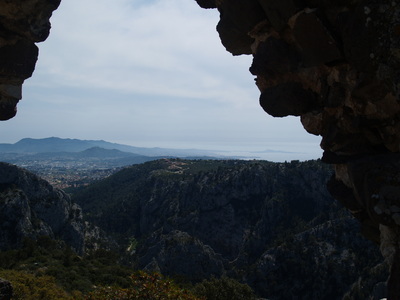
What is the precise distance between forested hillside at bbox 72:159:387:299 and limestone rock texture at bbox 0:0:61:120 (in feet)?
158

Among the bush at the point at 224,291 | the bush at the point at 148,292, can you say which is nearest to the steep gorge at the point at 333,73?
the bush at the point at 148,292

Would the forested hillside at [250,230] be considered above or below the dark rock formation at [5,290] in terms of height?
below

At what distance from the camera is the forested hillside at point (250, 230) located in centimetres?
6253

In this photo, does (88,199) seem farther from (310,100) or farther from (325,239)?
(310,100)

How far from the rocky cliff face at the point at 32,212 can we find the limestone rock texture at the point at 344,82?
223 feet

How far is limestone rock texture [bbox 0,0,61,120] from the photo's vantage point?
11750mm

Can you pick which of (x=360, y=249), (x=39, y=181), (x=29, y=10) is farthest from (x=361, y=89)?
(x=39, y=181)

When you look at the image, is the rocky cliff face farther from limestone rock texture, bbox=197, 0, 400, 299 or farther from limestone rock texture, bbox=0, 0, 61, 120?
limestone rock texture, bbox=197, 0, 400, 299

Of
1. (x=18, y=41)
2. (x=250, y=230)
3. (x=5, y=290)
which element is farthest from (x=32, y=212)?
(x=18, y=41)

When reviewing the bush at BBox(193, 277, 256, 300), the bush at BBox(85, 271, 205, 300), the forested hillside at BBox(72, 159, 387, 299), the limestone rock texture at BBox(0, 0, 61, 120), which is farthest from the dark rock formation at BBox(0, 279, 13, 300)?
the forested hillside at BBox(72, 159, 387, 299)

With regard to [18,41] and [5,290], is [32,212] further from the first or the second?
[18,41]

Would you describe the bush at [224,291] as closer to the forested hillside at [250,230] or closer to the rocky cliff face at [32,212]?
the forested hillside at [250,230]

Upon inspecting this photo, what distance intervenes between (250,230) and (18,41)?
88306mm

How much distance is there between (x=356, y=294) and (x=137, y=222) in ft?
282
